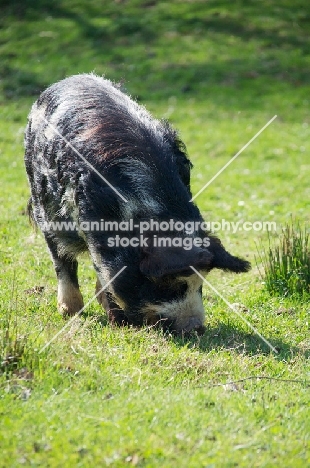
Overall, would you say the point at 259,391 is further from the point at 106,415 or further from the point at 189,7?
the point at 189,7

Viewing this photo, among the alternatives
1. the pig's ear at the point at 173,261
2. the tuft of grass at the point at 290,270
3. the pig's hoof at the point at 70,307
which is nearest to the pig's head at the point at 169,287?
the pig's ear at the point at 173,261

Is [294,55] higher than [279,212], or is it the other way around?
[294,55]

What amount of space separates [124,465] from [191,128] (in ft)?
41.9

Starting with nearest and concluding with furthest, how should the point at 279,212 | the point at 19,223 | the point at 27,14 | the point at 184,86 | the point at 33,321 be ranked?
the point at 33,321
the point at 19,223
the point at 279,212
the point at 184,86
the point at 27,14

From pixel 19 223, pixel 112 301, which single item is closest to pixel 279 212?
pixel 19 223

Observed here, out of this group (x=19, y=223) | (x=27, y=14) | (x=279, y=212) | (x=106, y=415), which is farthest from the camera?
(x=27, y=14)

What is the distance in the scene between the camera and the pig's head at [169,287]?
574 cm

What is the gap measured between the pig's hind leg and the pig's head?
3.06ft

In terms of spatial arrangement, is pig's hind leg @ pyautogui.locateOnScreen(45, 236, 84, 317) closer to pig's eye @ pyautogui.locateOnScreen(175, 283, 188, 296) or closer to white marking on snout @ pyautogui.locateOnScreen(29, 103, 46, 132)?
white marking on snout @ pyautogui.locateOnScreen(29, 103, 46, 132)

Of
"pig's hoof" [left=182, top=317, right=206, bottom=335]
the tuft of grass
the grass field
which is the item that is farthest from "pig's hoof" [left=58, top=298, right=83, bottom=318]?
the tuft of grass

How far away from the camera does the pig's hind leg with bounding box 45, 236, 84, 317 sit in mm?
7078

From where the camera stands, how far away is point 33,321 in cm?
633

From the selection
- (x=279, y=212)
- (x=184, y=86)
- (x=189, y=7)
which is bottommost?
(x=279, y=212)

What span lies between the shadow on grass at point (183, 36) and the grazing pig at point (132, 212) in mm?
10695
